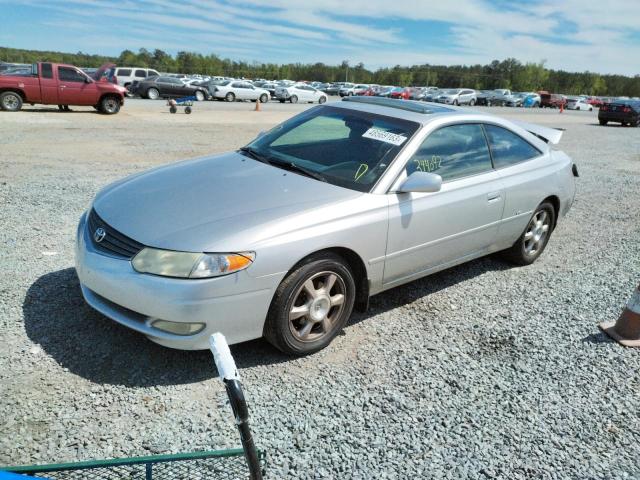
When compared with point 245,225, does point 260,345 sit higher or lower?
lower

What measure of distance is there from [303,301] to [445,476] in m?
1.29

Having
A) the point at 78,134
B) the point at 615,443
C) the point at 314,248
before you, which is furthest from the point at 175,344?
the point at 78,134

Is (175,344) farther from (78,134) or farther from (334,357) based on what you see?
(78,134)

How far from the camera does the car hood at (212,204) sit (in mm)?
2896

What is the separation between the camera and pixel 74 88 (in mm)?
17562

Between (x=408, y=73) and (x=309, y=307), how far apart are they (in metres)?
97.9

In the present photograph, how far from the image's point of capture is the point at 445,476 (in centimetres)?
243

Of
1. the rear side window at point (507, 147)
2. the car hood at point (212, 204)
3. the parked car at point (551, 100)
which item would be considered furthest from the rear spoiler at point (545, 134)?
the parked car at point (551, 100)

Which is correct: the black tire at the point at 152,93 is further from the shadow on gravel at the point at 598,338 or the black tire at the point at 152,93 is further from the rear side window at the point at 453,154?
the shadow on gravel at the point at 598,338

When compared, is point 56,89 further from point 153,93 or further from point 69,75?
point 153,93

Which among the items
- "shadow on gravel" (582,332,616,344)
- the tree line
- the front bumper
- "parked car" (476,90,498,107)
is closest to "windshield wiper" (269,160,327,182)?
the front bumper

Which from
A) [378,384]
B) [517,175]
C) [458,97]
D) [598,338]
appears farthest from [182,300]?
[458,97]

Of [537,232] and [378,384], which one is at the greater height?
[537,232]

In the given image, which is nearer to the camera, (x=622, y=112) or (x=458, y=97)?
(x=622, y=112)
